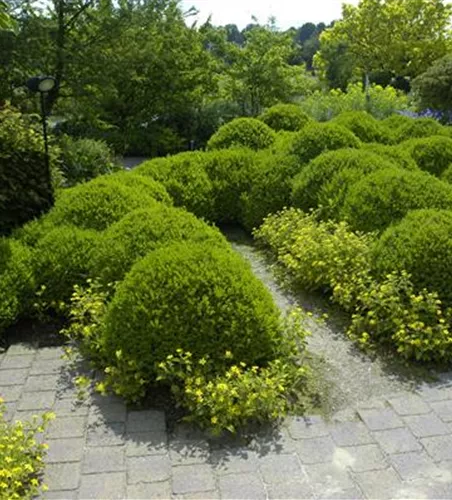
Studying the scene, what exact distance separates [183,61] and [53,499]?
11.8 metres

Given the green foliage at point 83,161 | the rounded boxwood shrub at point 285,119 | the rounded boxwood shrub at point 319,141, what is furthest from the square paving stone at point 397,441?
the rounded boxwood shrub at point 285,119

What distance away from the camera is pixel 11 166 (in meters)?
5.49

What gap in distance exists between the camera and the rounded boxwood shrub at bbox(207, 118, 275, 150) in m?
7.87

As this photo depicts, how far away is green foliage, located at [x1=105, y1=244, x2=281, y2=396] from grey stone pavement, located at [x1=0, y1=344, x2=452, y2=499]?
0.35 m

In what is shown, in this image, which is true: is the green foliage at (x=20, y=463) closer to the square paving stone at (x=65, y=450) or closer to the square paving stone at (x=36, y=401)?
the square paving stone at (x=65, y=450)

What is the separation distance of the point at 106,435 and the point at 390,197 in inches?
122

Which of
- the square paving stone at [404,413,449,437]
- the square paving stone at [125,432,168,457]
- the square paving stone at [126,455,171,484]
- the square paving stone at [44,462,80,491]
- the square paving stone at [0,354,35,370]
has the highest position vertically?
the square paving stone at [404,413,449,437]

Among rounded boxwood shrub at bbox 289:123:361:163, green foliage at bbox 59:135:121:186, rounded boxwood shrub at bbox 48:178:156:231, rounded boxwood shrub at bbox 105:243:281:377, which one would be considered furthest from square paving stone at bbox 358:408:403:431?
green foliage at bbox 59:135:121:186

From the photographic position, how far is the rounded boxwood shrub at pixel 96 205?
5031mm

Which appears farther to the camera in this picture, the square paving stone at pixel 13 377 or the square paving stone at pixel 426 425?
the square paving stone at pixel 13 377

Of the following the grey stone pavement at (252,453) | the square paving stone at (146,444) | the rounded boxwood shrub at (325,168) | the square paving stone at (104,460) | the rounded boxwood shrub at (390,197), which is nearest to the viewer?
the grey stone pavement at (252,453)

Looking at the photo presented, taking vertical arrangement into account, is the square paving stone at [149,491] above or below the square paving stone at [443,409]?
below

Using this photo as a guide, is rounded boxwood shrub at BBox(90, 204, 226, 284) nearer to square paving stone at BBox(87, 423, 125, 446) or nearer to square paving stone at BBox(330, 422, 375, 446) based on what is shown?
square paving stone at BBox(87, 423, 125, 446)

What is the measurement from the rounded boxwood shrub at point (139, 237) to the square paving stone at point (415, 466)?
75.8 inches
